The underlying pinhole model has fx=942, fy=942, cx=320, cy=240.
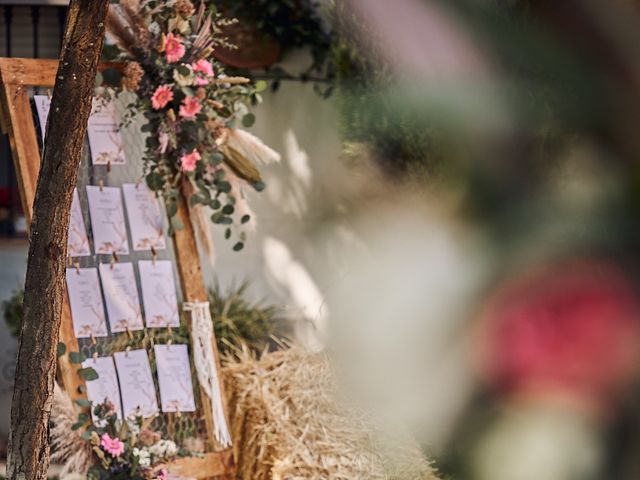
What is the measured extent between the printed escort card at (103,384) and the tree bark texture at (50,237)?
81 cm

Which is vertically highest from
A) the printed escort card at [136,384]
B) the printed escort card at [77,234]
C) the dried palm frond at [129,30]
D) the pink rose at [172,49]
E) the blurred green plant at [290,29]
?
the blurred green plant at [290,29]

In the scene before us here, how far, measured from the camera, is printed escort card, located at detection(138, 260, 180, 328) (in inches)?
117

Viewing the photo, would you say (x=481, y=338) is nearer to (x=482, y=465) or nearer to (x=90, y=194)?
(x=482, y=465)

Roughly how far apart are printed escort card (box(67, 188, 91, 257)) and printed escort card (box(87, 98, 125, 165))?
16 cm

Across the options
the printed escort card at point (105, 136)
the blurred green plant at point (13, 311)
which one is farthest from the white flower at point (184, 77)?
the blurred green plant at point (13, 311)

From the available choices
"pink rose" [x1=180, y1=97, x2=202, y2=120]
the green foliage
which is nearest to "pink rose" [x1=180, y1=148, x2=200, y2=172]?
"pink rose" [x1=180, y1=97, x2=202, y2=120]

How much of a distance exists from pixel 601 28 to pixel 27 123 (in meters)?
2.76

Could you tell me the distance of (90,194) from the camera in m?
2.88

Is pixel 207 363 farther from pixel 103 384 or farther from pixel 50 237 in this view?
pixel 50 237

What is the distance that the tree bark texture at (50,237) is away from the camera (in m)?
1.86

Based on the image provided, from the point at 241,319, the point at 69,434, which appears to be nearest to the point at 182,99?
the point at 69,434

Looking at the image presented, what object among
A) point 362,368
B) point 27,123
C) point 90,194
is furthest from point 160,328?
point 362,368

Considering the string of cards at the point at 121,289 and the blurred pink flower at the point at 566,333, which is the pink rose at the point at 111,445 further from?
the blurred pink flower at the point at 566,333

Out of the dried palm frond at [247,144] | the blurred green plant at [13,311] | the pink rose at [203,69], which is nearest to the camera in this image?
the pink rose at [203,69]
